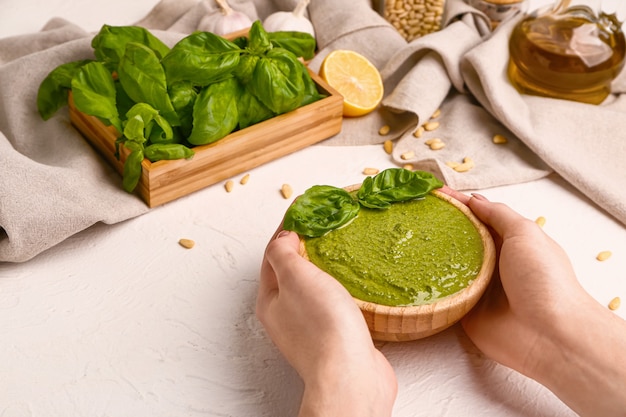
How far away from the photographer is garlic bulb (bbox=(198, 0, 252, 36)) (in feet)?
6.50

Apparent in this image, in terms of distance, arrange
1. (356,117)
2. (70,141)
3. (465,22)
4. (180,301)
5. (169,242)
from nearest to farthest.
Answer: (180,301)
(169,242)
(70,141)
(356,117)
(465,22)

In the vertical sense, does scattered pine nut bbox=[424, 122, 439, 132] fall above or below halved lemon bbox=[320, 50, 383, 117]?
below

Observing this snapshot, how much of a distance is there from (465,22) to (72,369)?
133 centimetres

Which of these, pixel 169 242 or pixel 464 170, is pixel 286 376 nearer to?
pixel 169 242

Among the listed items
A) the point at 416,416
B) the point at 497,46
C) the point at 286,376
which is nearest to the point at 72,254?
the point at 286,376

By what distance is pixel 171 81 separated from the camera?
1560 mm

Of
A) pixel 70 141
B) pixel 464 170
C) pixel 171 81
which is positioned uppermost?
pixel 171 81

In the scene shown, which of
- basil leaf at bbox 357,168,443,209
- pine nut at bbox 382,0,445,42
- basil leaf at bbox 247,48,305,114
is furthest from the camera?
pine nut at bbox 382,0,445,42

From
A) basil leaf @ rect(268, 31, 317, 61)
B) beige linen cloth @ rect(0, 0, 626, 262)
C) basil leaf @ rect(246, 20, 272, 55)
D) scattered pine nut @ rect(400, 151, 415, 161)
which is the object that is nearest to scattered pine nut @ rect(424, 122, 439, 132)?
beige linen cloth @ rect(0, 0, 626, 262)

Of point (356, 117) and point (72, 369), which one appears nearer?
point (72, 369)

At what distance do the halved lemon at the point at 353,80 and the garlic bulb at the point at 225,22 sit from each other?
0.27m

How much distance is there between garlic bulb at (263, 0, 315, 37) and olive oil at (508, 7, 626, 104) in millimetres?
542

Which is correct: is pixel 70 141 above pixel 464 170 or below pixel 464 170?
above

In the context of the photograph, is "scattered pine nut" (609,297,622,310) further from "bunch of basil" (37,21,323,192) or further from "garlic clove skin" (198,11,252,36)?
"garlic clove skin" (198,11,252,36)
